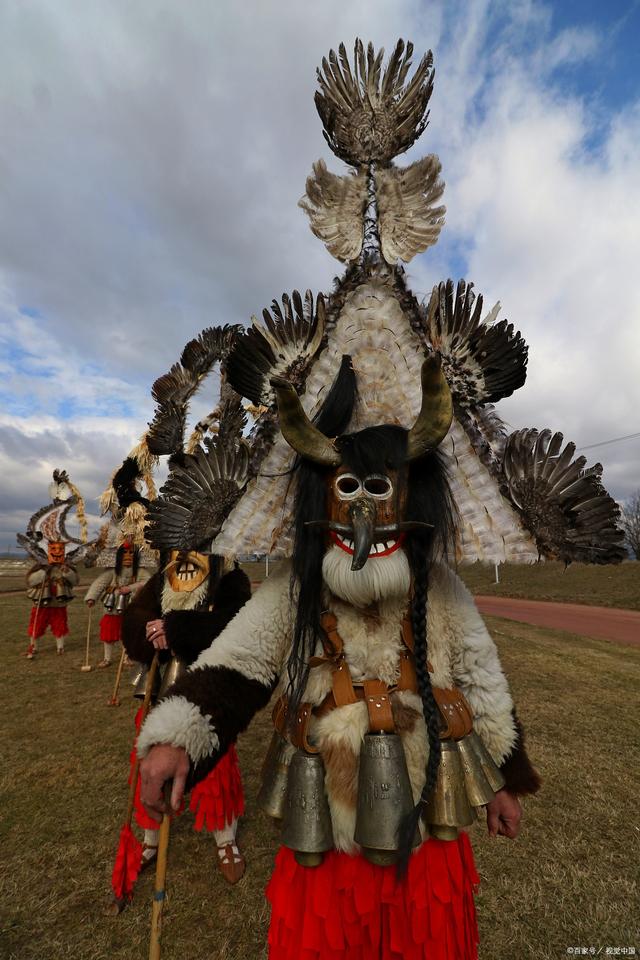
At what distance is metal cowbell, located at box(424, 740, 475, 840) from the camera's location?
1.29 meters

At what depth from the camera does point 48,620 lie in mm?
7711

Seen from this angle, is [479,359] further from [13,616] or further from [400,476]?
[13,616]

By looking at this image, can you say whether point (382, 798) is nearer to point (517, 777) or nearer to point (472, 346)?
point (517, 777)

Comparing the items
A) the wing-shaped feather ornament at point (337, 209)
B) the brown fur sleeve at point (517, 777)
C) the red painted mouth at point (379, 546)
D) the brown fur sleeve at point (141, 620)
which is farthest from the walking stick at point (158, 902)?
the wing-shaped feather ornament at point (337, 209)

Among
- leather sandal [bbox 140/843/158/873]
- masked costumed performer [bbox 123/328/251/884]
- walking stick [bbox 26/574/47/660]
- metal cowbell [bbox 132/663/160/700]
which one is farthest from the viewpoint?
walking stick [bbox 26/574/47/660]

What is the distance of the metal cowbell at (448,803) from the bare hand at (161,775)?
0.70m

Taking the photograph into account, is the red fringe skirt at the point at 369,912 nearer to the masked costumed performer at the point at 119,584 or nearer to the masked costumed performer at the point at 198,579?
the masked costumed performer at the point at 198,579

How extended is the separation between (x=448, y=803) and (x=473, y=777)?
0.13 metres

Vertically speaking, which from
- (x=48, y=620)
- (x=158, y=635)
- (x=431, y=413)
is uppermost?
(x=431, y=413)

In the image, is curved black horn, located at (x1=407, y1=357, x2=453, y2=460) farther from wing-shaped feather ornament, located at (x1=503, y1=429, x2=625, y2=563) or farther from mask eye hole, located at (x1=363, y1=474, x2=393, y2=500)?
wing-shaped feather ornament, located at (x1=503, y1=429, x2=625, y2=563)

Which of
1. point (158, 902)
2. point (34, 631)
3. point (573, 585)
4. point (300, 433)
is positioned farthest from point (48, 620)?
point (573, 585)

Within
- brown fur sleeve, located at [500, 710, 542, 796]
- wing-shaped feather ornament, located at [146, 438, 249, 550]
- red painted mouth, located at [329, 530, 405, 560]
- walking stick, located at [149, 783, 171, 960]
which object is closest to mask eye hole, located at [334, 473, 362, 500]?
red painted mouth, located at [329, 530, 405, 560]

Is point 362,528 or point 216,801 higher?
point 362,528

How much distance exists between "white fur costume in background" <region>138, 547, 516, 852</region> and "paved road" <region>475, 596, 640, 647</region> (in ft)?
35.5
